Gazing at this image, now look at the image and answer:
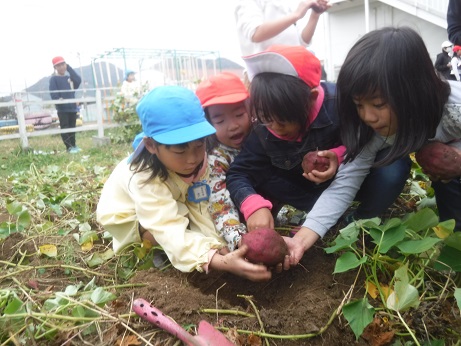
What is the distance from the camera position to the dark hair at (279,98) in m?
1.75

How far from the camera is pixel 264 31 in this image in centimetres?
250

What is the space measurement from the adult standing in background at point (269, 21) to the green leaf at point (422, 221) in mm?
1351

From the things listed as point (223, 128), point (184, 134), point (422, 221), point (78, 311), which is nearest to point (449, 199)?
point (422, 221)

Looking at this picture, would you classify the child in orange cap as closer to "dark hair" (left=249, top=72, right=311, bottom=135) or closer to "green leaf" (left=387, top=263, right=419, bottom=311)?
"dark hair" (left=249, top=72, right=311, bottom=135)

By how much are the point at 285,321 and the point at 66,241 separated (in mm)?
1301

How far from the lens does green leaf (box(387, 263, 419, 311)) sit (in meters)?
1.22

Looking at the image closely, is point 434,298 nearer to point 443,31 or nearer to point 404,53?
point 404,53

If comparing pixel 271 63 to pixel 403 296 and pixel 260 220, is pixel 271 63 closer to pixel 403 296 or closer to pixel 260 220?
pixel 260 220

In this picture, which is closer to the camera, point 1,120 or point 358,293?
point 358,293

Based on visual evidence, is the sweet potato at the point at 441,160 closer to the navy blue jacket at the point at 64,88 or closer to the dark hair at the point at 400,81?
the dark hair at the point at 400,81

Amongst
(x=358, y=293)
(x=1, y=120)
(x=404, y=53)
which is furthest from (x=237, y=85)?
(x=1, y=120)

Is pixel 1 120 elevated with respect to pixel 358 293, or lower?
lower

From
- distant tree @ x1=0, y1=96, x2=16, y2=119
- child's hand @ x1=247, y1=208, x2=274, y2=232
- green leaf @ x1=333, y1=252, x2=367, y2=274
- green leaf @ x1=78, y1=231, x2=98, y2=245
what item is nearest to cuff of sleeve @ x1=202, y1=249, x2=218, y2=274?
child's hand @ x1=247, y1=208, x2=274, y2=232

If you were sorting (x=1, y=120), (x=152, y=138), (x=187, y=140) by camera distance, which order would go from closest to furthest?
(x=187, y=140) → (x=152, y=138) → (x=1, y=120)
